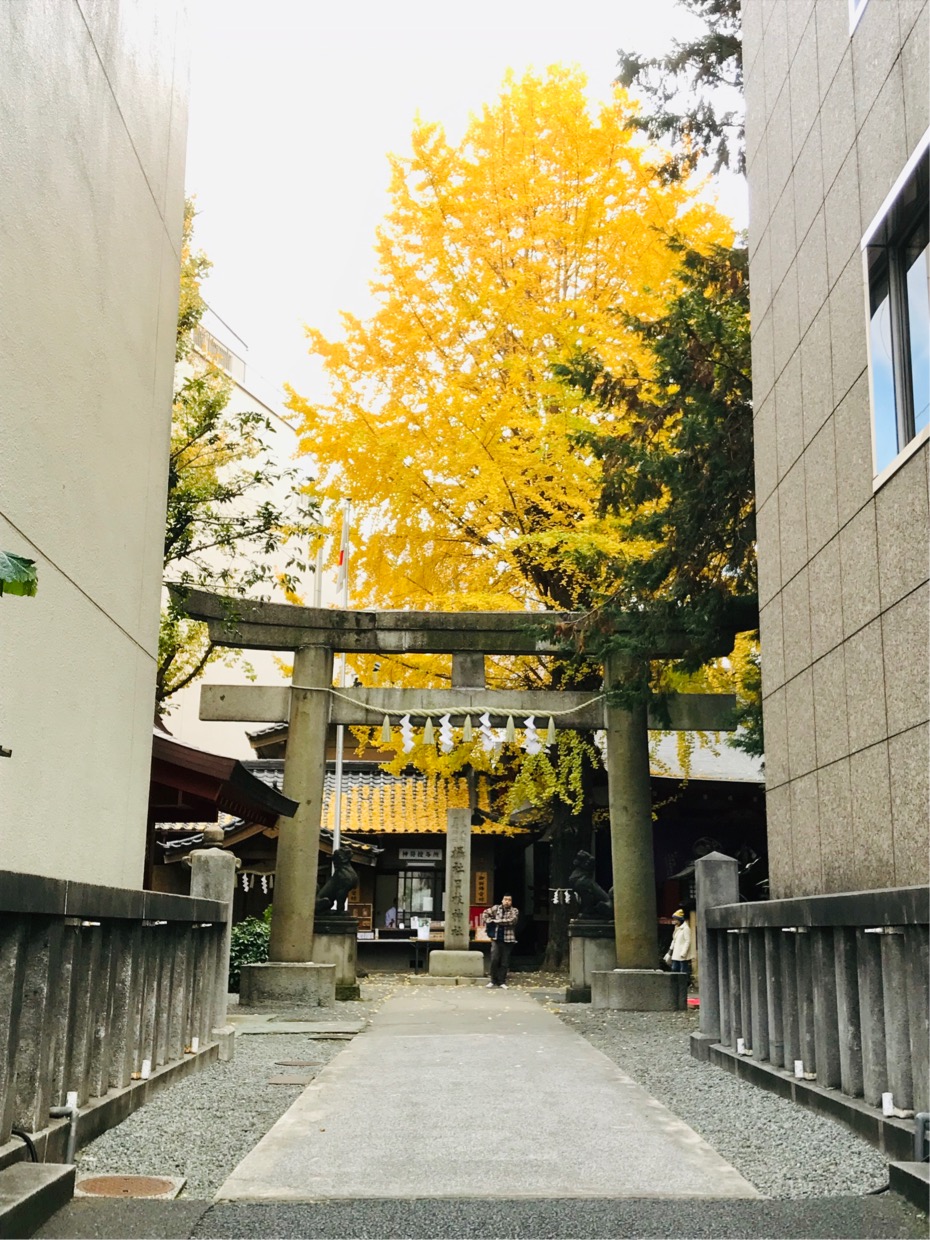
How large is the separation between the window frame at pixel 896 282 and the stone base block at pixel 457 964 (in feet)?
61.2

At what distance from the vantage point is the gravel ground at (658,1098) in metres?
5.80

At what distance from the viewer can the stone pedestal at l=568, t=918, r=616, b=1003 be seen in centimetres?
1764

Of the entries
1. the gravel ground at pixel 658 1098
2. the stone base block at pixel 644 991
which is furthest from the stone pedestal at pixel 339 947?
the gravel ground at pixel 658 1098

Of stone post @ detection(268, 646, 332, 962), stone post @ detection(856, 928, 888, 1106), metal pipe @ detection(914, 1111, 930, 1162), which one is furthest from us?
stone post @ detection(268, 646, 332, 962)

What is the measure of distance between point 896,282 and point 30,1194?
653 centimetres

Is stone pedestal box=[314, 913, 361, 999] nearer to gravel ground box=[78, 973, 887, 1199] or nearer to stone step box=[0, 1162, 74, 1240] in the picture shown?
gravel ground box=[78, 973, 887, 1199]

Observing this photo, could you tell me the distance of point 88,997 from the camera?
6598mm

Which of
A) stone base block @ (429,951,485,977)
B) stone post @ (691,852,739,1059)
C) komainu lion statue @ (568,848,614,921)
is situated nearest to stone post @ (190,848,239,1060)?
stone post @ (691,852,739,1059)

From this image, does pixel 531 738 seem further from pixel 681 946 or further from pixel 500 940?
pixel 500 940

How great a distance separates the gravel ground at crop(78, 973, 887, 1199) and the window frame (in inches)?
146

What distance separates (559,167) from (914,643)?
13268 mm

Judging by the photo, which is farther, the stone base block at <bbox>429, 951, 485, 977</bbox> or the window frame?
the stone base block at <bbox>429, 951, 485, 977</bbox>

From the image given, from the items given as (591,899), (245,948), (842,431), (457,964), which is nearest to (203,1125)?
(842,431)

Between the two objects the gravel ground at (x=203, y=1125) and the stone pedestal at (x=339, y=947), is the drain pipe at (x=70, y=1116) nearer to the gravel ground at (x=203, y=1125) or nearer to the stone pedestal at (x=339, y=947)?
the gravel ground at (x=203, y=1125)
